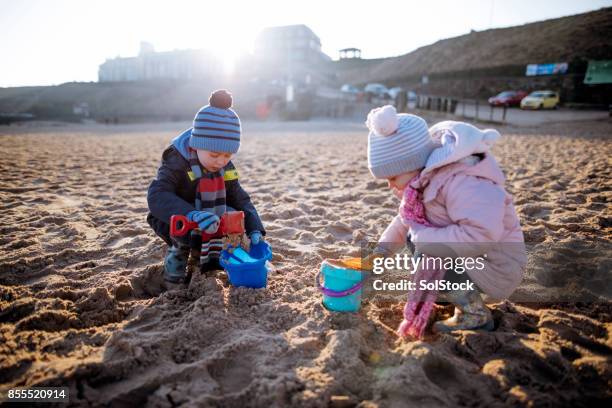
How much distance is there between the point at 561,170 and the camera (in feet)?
16.5

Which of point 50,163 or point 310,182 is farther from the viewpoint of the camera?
point 50,163

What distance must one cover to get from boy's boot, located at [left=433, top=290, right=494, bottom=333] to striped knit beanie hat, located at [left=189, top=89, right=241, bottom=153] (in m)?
1.56

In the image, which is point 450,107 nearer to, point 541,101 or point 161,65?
point 541,101

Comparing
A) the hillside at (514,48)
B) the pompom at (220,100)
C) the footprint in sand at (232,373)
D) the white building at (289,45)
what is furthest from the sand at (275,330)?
the white building at (289,45)

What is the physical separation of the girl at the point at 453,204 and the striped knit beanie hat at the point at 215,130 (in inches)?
37.1

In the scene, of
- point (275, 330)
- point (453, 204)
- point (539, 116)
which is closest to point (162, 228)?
point (275, 330)

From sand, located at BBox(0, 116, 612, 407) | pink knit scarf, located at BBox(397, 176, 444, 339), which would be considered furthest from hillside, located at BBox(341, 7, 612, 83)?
pink knit scarf, located at BBox(397, 176, 444, 339)

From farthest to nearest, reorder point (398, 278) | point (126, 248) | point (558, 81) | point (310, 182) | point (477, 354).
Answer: point (558, 81) < point (310, 182) < point (126, 248) < point (398, 278) < point (477, 354)

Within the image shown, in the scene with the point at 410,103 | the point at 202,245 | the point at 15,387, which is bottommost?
the point at 15,387

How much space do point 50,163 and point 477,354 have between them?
23.3 ft

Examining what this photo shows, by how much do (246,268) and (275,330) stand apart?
1.45 ft

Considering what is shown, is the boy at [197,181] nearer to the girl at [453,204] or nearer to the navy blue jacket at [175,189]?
the navy blue jacket at [175,189]

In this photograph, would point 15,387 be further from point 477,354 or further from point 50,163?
point 50,163

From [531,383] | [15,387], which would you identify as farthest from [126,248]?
[531,383]
